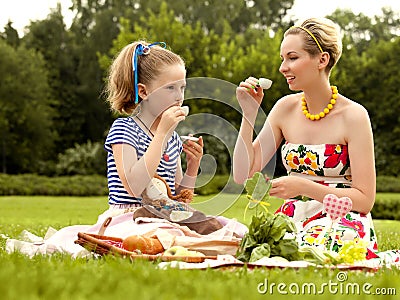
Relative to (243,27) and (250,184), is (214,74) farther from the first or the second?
(250,184)

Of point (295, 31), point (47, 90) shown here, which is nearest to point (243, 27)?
point (47, 90)

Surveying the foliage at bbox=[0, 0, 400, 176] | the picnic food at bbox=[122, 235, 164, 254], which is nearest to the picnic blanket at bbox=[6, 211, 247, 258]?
the picnic food at bbox=[122, 235, 164, 254]

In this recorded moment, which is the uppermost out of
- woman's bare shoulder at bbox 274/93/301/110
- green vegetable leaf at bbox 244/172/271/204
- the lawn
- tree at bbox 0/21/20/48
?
A: tree at bbox 0/21/20/48

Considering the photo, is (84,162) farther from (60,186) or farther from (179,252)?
(179,252)

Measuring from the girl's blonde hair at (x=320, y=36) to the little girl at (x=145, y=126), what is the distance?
0.83 m

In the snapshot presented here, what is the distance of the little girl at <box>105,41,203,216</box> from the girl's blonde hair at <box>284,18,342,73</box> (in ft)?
2.73

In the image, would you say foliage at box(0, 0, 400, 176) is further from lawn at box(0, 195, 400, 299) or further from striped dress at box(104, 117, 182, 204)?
lawn at box(0, 195, 400, 299)

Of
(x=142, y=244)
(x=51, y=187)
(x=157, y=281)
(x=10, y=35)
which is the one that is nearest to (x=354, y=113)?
(x=142, y=244)

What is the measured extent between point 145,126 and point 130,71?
0.40 meters

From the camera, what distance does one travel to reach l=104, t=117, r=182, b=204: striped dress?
4.50 metres

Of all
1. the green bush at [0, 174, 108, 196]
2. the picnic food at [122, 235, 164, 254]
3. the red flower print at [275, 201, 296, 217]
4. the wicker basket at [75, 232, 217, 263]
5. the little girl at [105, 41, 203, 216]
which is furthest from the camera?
the green bush at [0, 174, 108, 196]

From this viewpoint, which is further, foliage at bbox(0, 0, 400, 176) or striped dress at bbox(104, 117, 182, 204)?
foliage at bbox(0, 0, 400, 176)

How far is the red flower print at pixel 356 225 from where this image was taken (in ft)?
14.4

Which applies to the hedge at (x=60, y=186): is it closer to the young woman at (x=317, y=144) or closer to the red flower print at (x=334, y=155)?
the young woman at (x=317, y=144)
